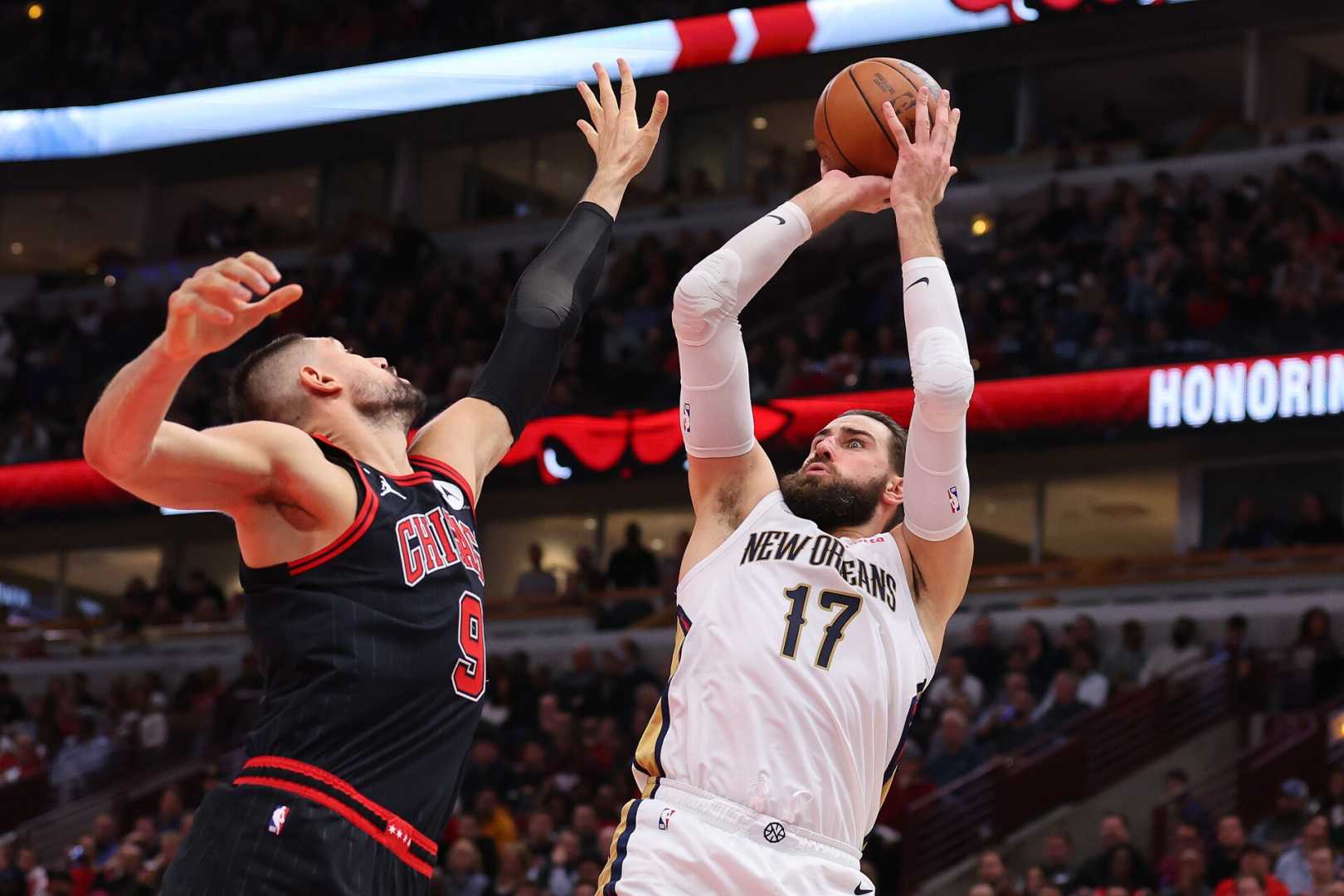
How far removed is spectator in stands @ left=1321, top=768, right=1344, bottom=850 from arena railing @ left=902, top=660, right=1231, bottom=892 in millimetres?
2112

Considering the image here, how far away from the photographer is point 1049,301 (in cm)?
2139

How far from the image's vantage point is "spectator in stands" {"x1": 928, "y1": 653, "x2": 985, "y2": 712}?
16641 mm

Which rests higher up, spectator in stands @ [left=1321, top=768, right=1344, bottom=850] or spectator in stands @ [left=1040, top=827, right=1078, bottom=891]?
spectator in stands @ [left=1321, top=768, right=1344, bottom=850]

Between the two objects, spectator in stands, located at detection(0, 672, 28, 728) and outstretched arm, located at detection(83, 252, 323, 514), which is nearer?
outstretched arm, located at detection(83, 252, 323, 514)

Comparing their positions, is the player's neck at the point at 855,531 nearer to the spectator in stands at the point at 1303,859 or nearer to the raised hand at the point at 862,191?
the raised hand at the point at 862,191

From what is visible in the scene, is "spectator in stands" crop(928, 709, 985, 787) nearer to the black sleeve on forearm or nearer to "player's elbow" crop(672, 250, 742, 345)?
"player's elbow" crop(672, 250, 742, 345)

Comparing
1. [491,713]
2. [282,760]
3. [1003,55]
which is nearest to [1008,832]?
[491,713]

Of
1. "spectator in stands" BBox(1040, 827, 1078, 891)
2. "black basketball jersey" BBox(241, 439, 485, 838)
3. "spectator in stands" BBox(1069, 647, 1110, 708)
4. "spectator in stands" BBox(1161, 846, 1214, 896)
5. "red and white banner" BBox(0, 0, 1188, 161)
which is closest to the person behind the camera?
"black basketball jersey" BBox(241, 439, 485, 838)

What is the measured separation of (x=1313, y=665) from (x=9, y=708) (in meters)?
15.9

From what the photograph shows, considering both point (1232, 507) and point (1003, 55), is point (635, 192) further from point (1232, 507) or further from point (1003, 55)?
point (1232, 507)

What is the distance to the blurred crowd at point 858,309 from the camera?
20.2 meters

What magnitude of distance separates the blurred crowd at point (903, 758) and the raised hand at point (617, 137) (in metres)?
8.50

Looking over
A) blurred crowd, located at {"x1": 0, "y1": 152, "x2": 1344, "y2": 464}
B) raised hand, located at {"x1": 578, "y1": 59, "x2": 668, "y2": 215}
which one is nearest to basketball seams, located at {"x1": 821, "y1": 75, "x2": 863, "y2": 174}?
raised hand, located at {"x1": 578, "y1": 59, "x2": 668, "y2": 215}

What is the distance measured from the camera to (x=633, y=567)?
22.7 metres
